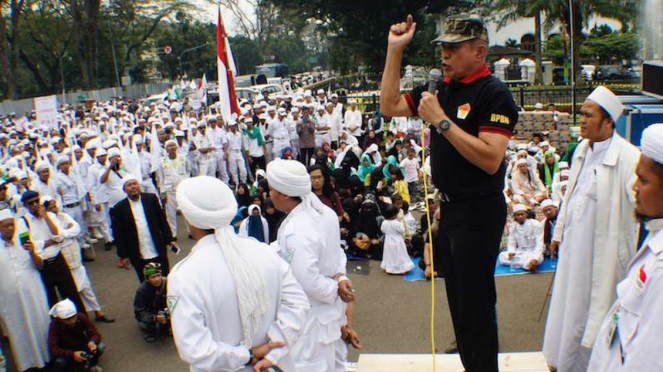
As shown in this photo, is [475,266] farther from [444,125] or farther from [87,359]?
[87,359]

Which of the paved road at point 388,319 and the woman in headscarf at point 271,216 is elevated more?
the woman in headscarf at point 271,216

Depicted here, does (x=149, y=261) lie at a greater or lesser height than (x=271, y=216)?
lesser

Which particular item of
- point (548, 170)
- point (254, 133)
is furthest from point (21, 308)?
point (254, 133)

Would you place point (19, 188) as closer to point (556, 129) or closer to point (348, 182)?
point (348, 182)

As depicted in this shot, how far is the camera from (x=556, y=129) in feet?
47.9

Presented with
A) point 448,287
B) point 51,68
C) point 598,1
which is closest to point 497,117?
point 448,287

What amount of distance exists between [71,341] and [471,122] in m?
4.88

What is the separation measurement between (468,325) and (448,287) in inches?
8.4

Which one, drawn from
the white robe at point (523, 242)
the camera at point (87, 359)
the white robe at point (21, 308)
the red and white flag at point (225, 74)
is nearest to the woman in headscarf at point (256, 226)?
the camera at point (87, 359)

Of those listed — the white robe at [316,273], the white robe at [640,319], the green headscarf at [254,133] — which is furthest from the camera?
the green headscarf at [254,133]

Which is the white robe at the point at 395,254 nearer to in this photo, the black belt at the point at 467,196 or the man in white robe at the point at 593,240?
the man in white robe at the point at 593,240

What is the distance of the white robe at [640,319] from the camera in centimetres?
173

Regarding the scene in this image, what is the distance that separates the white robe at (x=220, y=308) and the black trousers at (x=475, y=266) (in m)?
0.74

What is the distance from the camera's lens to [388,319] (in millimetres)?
6551
